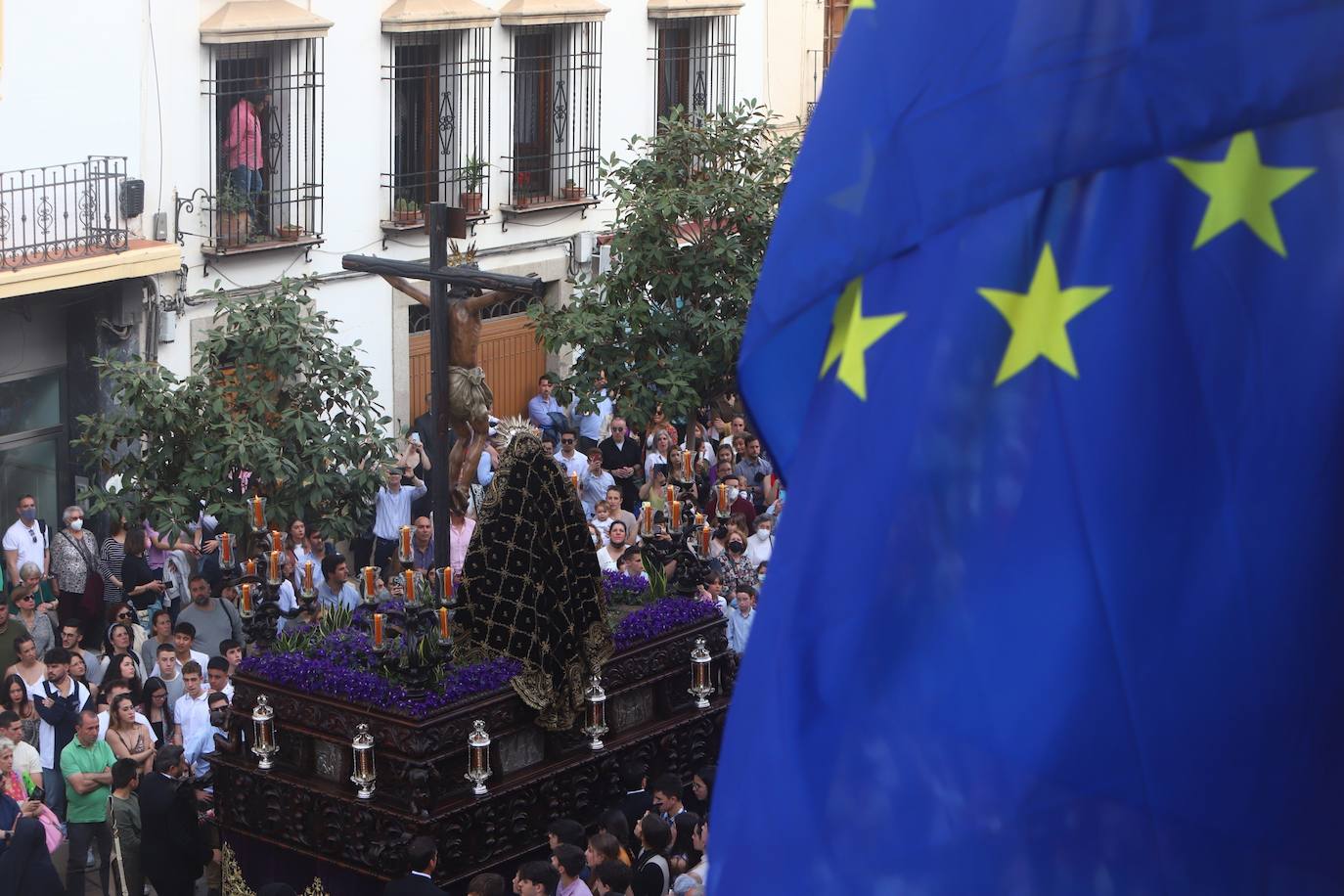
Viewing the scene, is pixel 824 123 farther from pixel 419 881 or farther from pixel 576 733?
pixel 576 733

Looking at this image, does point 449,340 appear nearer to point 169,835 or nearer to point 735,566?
point 169,835

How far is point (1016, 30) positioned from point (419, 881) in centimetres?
738

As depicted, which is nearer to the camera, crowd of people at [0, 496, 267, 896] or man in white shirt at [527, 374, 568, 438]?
crowd of people at [0, 496, 267, 896]

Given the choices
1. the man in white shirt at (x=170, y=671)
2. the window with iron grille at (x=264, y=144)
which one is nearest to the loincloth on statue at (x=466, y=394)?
the man in white shirt at (x=170, y=671)

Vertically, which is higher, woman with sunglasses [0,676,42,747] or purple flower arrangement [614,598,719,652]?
purple flower arrangement [614,598,719,652]

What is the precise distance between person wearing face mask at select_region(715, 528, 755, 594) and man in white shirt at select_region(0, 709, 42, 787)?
16.1ft

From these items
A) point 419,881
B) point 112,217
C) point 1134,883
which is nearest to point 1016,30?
point 1134,883

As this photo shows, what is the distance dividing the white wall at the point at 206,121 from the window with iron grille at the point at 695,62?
1.82ft

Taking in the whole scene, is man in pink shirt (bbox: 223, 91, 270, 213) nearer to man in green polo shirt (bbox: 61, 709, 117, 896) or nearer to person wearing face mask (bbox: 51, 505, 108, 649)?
person wearing face mask (bbox: 51, 505, 108, 649)

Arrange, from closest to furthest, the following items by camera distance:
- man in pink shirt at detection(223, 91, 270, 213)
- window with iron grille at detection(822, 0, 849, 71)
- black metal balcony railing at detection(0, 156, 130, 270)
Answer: black metal balcony railing at detection(0, 156, 130, 270)
man in pink shirt at detection(223, 91, 270, 213)
window with iron grille at detection(822, 0, 849, 71)

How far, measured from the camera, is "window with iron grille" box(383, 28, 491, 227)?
22.8m

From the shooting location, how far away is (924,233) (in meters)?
3.54

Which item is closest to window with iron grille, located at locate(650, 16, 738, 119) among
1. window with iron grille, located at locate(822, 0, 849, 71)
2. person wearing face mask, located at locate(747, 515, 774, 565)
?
window with iron grille, located at locate(822, 0, 849, 71)

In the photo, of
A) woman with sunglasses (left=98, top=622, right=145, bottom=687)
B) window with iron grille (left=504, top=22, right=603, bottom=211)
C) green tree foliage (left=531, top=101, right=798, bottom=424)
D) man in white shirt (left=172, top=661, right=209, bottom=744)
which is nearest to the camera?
man in white shirt (left=172, top=661, right=209, bottom=744)
